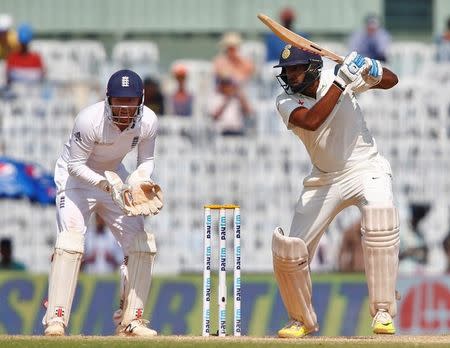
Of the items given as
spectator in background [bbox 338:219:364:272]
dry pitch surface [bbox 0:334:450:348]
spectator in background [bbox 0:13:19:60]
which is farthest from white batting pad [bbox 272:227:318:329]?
spectator in background [bbox 0:13:19:60]

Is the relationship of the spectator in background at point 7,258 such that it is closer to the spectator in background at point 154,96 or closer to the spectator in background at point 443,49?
the spectator in background at point 154,96

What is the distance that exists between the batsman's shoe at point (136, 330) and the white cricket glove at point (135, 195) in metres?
0.76

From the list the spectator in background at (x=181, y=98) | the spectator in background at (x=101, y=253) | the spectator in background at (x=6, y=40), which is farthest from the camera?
the spectator in background at (x=6, y=40)

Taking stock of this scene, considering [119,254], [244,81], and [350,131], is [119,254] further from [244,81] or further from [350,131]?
[350,131]

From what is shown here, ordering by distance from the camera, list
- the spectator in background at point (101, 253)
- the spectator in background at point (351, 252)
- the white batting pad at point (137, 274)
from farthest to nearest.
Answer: the spectator in background at point (101, 253), the spectator in background at point (351, 252), the white batting pad at point (137, 274)

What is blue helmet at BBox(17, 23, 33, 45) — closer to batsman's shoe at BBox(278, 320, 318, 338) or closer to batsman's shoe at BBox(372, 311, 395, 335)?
batsman's shoe at BBox(278, 320, 318, 338)

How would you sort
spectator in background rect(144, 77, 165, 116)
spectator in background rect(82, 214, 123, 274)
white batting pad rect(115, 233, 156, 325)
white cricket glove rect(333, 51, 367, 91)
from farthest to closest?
1. spectator in background rect(144, 77, 165, 116)
2. spectator in background rect(82, 214, 123, 274)
3. white batting pad rect(115, 233, 156, 325)
4. white cricket glove rect(333, 51, 367, 91)

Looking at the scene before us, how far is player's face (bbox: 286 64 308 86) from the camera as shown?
941 centimetres

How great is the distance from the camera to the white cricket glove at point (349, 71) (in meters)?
9.12

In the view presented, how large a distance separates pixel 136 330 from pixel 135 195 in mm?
912

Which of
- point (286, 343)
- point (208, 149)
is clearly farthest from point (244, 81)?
point (286, 343)

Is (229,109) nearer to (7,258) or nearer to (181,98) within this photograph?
(181,98)

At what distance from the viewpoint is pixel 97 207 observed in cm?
987

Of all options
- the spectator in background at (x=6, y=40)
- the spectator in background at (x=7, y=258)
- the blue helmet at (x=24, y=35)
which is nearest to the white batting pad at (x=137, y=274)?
the spectator in background at (x=7, y=258)
